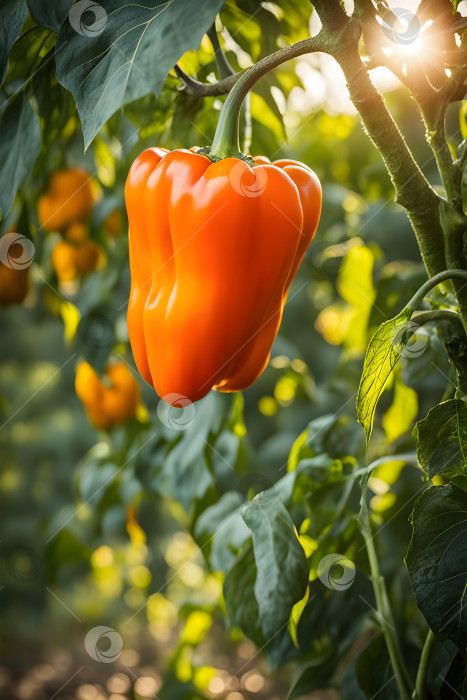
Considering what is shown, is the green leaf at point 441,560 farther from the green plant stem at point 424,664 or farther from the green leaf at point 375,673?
the green leaf at point 375,673

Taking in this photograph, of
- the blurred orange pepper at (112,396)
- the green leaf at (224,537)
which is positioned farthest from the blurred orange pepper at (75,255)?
the green leaf at (224,537)

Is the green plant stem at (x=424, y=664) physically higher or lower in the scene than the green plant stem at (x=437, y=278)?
lower

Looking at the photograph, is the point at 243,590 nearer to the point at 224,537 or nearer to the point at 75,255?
the point at 224,537

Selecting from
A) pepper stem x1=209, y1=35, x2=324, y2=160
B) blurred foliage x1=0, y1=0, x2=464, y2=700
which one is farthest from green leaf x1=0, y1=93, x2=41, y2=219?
pepper stem x1=209, y1=35, x2=324, y2=160

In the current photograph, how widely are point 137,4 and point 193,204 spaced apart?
0.34ft

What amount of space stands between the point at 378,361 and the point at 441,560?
0.37 ft

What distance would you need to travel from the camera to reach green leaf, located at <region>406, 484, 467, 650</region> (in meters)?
0.36

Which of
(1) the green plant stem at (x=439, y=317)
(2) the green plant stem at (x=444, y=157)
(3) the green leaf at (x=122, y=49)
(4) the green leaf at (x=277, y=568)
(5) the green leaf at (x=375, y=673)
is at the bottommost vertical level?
(5) the green leaf at (x=375, y=673)

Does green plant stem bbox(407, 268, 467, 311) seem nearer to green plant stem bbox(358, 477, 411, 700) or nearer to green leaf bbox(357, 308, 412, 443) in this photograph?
green leaf bbox(357, 308, 412, 443)

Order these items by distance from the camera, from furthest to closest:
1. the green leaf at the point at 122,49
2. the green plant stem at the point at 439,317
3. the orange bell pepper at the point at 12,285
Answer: the orange bell pepper at the point at 12,285, the green plant stem at the point at 439,317, the green leaf at the point at 122,49

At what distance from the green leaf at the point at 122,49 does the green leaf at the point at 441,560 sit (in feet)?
0.85

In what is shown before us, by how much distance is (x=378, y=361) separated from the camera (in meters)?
0.38

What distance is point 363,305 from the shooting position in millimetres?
855

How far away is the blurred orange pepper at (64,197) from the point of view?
829 millimetres
